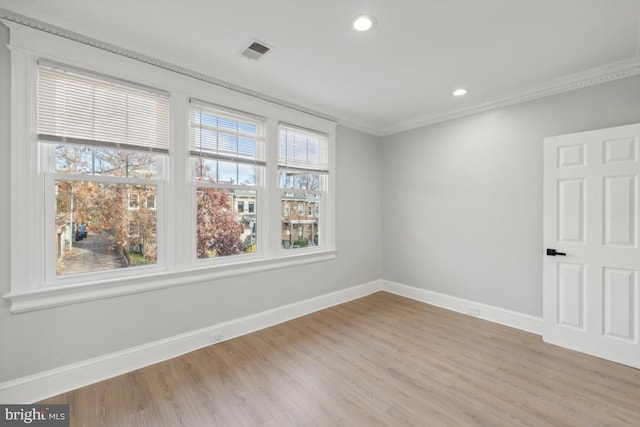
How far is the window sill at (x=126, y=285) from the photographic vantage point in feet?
6.41

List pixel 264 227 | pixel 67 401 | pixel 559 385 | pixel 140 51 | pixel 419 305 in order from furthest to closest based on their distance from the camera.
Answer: pixel 419 305
pixel 264 227
pixel 140 51
pixel 559 385
pixel 67 401

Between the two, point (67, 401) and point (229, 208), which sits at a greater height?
point (229, 208)

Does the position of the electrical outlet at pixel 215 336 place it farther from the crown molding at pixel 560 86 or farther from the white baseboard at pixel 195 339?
the crown molding at pixel 560 86

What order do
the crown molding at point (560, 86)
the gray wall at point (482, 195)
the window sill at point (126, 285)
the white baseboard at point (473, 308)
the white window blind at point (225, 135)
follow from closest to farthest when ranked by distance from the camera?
the window sill at point (126, 285), the crown molding at point (560, 86), the white window blind at point (225, 135), the gray wall at point (482, 195), the white baseboard at point (473, 308)

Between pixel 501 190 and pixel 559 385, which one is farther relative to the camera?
pixel 501 190

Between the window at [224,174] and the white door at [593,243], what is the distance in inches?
128

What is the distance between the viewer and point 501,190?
3363 mm

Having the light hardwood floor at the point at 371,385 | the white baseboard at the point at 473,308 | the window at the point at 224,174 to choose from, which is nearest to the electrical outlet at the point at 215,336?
the light hardwood floor at the point at 371,385

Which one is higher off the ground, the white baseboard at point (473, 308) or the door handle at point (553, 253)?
the door handle at point (553, 253)

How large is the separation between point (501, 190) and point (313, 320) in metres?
2.87

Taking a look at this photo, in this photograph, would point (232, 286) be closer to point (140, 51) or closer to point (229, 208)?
point (229, 208)

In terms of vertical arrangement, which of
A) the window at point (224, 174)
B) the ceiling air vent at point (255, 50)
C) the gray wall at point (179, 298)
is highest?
the ceiling air vent at point (255, 50)

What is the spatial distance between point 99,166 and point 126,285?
1.04 metres

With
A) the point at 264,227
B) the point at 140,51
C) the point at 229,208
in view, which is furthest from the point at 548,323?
the point at 140,51
